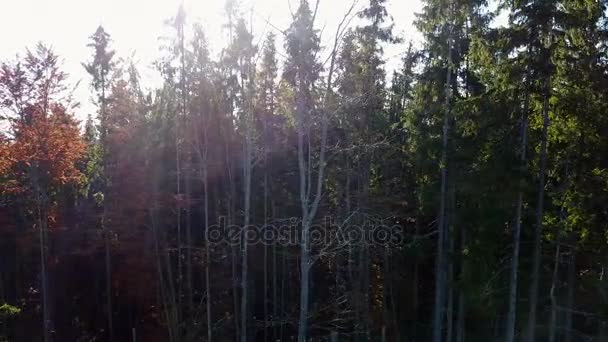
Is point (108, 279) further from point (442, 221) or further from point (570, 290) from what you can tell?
point (570, 290)

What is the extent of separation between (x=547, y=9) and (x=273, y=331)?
14478 millimetres

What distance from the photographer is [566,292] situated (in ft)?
57.1

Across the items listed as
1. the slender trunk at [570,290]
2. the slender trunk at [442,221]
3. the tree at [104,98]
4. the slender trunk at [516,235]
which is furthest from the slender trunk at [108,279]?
the slender trunk at [570,290]

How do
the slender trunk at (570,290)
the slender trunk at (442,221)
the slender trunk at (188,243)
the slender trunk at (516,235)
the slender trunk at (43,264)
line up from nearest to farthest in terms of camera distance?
the slender trunk at (516,235), the slender trunk at (442,221), the slender trunk at (570,290), the slender trunk at (43,264), the slender trunk at (188,243)

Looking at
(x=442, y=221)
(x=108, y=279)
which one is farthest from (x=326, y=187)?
(x=108, y=279)

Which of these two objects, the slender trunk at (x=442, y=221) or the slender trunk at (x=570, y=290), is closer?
the slender trunk at (x=442, y=221)

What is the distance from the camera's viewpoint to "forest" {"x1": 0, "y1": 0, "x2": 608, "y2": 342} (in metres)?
13.6

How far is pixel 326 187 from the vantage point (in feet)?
61.5

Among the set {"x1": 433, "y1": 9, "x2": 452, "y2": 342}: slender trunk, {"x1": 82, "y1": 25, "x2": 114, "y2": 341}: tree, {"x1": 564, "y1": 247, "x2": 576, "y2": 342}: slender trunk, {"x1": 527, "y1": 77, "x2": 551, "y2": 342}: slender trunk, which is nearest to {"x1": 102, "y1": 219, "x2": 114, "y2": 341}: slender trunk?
{"x1": 82, "y1": 25, "x2": 114, "y2": 341}: tree

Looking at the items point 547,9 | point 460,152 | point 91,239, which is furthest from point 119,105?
point 547,9

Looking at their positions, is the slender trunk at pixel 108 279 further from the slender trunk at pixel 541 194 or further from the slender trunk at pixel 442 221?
the slender trunk at pixel 541 194

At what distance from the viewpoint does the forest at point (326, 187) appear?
13.6m

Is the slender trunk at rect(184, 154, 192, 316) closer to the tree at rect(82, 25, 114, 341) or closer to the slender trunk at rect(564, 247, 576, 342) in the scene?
the tree at rect(82, 25, 114, 341)

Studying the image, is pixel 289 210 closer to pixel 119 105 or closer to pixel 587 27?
pixel 119 105
